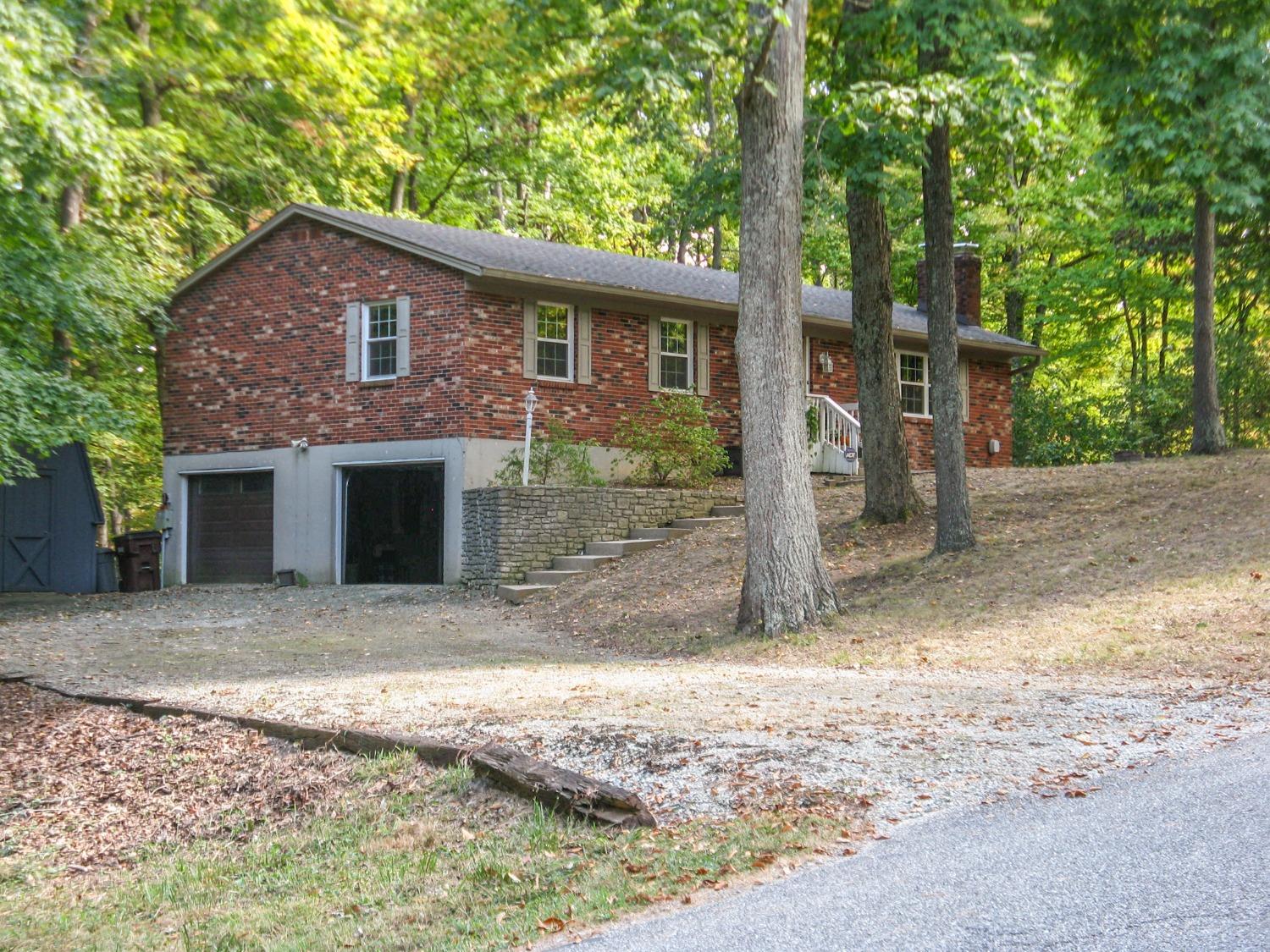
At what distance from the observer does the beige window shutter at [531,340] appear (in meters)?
21.0

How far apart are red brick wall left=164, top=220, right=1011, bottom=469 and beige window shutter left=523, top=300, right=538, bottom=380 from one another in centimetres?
14

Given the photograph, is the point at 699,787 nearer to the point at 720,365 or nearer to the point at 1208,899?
the point at 1208,899

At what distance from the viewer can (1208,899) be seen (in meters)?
4.73

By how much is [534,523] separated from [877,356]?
5.35 m

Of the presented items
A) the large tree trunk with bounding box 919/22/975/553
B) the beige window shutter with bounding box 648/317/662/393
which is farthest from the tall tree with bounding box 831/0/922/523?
the beige window shutter with bounding box 648/317/662/393

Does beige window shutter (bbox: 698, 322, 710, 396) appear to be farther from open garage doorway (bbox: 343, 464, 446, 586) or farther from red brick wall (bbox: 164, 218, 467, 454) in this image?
open garage doorway (bbox: 343, 464, 446, 586)

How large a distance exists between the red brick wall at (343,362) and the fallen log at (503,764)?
11.2 meters

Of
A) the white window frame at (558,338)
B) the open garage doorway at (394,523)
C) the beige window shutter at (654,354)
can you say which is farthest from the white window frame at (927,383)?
the open garage doorway at (394,523)

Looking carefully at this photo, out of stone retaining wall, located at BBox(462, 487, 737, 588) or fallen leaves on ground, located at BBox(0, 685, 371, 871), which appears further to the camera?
stone retaining wall, located at BBox(462, 487, 737, 588)

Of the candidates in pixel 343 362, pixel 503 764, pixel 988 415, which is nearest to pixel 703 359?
pixel 343 362

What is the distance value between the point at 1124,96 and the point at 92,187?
631 inches

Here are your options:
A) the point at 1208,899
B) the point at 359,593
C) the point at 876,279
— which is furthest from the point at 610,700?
the point at 359,593

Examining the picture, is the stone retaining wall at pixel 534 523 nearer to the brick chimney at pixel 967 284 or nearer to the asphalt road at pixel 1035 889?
the brick chimney at pixel 967 284

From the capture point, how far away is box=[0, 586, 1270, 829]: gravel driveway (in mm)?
6836
